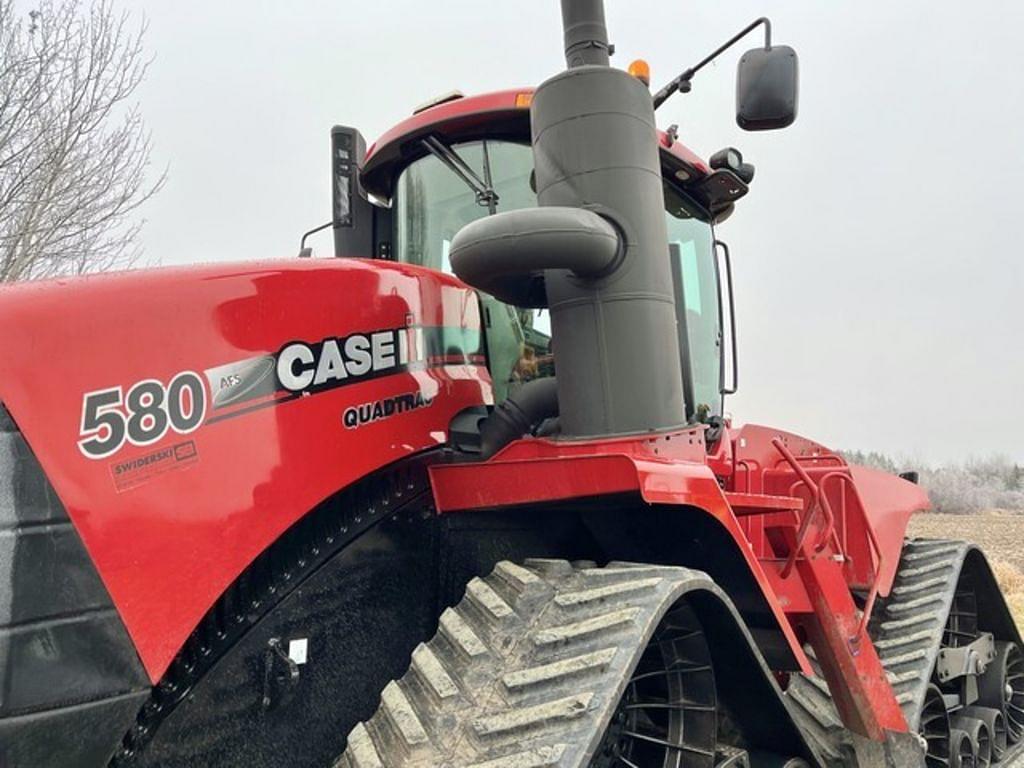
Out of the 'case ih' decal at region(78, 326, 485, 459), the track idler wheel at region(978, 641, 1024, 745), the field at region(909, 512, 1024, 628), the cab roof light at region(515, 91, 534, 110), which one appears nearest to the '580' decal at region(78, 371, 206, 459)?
the 'case ih' decal at region(78, 326, 485, 459)

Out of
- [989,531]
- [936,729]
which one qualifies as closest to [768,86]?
[936,729]

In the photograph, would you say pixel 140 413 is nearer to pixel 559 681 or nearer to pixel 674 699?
pixel 559 681

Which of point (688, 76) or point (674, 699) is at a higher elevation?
point (688, 76)

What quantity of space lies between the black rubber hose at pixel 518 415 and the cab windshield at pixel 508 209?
1.09 ft

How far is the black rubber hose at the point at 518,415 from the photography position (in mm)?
2553

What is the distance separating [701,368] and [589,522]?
1.27 m

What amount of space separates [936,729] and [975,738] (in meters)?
0.37

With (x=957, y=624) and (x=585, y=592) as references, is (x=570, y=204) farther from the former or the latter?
(x=957, y=624)

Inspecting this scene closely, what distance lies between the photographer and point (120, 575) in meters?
1.64

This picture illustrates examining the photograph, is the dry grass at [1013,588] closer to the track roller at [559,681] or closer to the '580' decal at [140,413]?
the track roller at [559,681]

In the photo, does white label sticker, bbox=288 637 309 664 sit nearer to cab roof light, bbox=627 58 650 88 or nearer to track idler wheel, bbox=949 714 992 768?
cab roof light, bbox=627 58 650 88

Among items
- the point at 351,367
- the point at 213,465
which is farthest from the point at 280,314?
the point at 213,465

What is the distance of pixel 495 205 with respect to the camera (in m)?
→ 3.03

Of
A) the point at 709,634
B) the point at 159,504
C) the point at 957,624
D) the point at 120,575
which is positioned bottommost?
the point at 957,624
